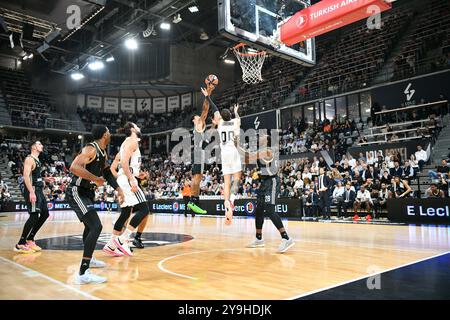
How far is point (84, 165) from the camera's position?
4.02 m

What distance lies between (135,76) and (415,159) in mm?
24156

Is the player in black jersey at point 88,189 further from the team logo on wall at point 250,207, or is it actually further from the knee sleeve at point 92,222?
the team logo on wall at point 250,207

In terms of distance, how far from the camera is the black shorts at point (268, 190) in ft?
20.2

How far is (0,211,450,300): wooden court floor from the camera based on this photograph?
3359 millimetres

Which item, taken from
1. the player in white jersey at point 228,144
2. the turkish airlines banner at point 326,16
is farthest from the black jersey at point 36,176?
the turkish airlines banner at point 326,16

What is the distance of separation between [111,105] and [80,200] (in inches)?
1290

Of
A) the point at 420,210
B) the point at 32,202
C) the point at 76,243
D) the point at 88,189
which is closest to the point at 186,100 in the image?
the point at 420,210

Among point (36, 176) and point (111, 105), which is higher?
point (111, 105)

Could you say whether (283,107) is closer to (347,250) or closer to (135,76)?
(135,76)

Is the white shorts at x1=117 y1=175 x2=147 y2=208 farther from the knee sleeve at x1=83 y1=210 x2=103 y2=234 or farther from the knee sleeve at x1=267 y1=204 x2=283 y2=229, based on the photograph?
the knee sleeve at x1=267 y1=204 x2=283 y2=229

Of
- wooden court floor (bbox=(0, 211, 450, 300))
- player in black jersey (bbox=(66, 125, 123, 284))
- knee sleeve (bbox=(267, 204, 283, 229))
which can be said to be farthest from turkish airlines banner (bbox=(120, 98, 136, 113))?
player in black jersey (bbox=(66, 125, 123, 284))

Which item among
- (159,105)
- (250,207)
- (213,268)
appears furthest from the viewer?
(159,105)

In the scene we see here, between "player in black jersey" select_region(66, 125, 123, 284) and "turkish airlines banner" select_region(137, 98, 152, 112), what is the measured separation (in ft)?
105

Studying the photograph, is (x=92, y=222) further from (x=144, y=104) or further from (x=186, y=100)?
(x=144, y=104)
